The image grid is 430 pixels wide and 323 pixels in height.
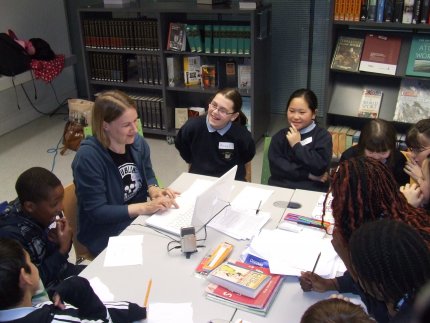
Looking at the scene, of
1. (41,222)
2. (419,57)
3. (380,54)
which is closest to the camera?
(41,222)

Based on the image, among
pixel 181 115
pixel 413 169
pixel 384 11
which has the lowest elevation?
pixel 181 115

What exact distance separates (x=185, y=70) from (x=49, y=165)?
5.12 ft

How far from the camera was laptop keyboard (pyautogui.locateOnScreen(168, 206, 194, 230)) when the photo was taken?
1968mm

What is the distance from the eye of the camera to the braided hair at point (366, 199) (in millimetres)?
1474

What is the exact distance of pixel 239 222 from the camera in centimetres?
200

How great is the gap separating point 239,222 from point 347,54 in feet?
7.27

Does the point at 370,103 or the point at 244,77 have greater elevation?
the point at 244,77

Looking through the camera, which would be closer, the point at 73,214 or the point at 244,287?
the point at 244,287

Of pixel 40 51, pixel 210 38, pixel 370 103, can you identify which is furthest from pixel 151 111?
pixel 370 103

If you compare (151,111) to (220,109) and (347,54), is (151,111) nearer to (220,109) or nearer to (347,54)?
(347,54)

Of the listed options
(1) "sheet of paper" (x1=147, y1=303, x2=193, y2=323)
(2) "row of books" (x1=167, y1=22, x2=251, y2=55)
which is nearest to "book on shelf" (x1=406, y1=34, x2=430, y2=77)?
(2) "row of books" (x1=167, y1=22, x2=251, y2=55)

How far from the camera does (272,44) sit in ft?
15.3

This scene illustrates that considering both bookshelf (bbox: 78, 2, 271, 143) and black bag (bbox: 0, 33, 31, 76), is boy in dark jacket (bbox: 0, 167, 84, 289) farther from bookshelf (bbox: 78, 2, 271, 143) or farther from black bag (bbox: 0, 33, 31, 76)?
black bag (bbox: 0, 33, 31, 76)

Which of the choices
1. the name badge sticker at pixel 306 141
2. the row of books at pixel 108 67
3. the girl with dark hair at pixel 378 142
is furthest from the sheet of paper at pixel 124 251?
the row of books at pixel 108 67
